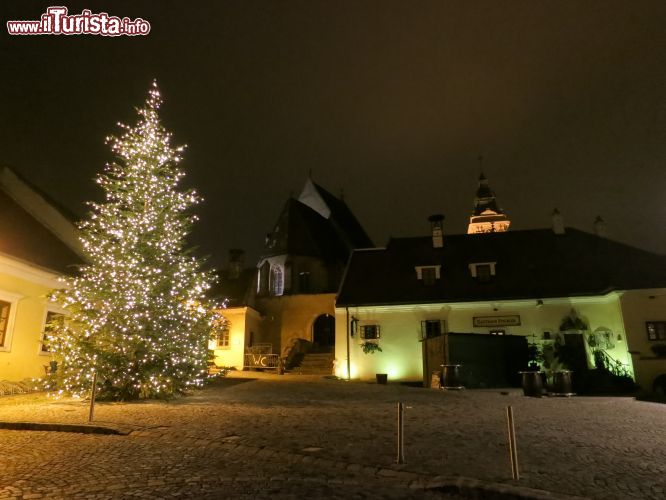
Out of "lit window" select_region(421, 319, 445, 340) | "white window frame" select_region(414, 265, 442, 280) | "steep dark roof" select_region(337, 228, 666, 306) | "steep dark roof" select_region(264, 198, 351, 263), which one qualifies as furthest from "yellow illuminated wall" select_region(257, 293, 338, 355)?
"lit window" select_region(421, 319, 445, 340)

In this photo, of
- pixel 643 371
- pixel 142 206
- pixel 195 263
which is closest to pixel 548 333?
pixel 643 371

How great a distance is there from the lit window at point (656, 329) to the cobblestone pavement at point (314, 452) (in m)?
10.0

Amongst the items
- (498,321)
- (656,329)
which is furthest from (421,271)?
(656,329)

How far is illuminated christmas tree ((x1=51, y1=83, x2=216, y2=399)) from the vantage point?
12172 millimetres

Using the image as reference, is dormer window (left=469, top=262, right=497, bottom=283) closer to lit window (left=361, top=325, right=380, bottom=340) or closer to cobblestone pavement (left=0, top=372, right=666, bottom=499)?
lit window (left=361, top=325, right=380, bottom=340)

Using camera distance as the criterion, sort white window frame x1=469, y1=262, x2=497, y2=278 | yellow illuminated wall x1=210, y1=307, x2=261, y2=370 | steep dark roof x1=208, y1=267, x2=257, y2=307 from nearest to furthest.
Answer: white window frame x1=469, y1=262, x2=497, y2=278 → yellow illuminated wall x1=210, y1=307, x2=261, y2=370 → steep dark roof x1=208, y1=267, x2=257, y2=307

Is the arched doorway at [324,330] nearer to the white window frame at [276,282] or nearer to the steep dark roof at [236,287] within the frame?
the white window frame at [276,282]

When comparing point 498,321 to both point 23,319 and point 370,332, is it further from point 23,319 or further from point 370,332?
point 23,319

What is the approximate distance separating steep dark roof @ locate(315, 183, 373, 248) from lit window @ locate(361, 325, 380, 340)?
20.6 m

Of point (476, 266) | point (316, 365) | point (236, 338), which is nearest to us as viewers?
point (476, 266)

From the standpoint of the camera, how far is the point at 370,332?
2414 centimetres

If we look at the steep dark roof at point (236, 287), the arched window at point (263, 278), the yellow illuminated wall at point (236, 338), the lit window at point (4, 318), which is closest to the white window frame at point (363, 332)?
the yellow illuminated wall at point (236, 338)

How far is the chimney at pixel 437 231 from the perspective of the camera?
2870cm

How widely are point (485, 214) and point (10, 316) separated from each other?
192 feet
